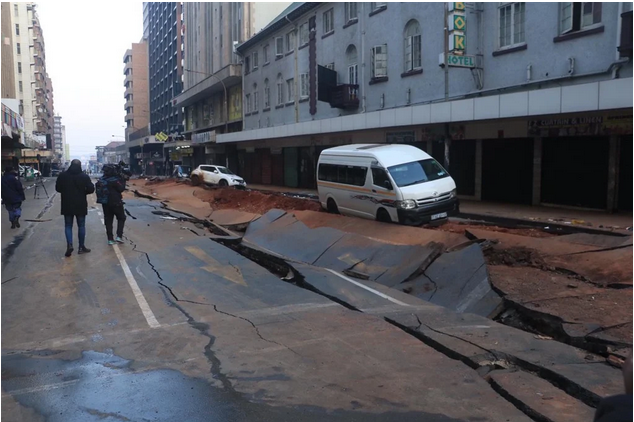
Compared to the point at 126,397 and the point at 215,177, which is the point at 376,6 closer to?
the point at 215,177

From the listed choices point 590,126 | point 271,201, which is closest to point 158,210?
point 271,201

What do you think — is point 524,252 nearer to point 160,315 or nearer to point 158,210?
point 160,315

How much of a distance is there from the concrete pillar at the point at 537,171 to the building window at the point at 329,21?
15.8 m

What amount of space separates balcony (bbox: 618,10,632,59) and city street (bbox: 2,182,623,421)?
12.1 m

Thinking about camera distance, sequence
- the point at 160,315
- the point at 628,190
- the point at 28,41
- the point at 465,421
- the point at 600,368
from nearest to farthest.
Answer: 1. the point at 465,421
2. the point at 600,368
3. the point at 160,315
4. the point at 628,190
5. the point at 28,41

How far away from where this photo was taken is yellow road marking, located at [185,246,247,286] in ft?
29.6

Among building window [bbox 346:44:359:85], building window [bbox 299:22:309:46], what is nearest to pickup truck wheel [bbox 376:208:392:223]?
building window [bbox 346:44:359:85]

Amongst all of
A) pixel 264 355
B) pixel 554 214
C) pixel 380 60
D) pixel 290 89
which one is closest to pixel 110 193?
pixel 264 355

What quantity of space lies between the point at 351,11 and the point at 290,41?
29.6 ft

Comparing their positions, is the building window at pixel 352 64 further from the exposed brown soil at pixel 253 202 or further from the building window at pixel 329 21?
the exposed brown soil at pixel 253 202

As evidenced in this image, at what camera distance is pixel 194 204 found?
22953mm

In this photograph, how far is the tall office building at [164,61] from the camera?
8263 cm

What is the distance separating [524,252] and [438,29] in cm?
1672

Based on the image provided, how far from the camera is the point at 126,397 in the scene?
14.6 feet
